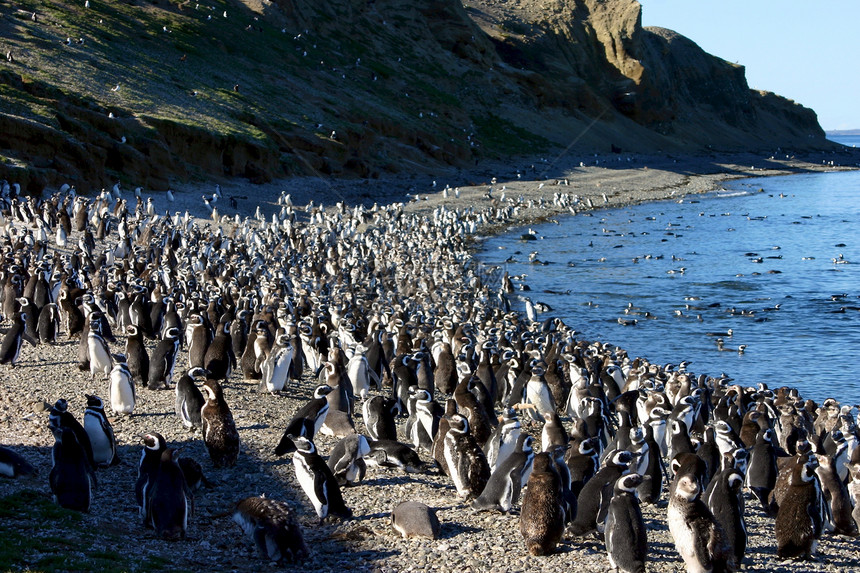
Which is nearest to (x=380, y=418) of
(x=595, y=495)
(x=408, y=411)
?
(x=408, y=411)

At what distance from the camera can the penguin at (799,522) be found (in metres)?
8.70

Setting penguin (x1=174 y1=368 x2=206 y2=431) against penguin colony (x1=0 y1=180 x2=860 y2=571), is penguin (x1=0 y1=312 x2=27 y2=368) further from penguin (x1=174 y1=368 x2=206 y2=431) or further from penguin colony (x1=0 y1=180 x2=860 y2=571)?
penguin (x1=174 y1=368 x2=206 y2=431)

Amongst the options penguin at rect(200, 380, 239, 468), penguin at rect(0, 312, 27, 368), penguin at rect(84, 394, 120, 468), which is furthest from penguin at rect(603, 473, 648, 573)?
penguin at rect(0, 312, 27, 368)

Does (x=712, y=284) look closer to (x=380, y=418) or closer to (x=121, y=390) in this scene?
(x=380, y=418)

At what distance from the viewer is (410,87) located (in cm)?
7525

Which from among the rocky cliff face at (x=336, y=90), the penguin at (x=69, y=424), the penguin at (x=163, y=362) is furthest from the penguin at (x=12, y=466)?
the rocky cliff face at (x=336, y=90)

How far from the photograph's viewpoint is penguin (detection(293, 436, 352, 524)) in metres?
8.91

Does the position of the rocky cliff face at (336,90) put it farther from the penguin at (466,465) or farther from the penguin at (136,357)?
the penguin at (466,465)

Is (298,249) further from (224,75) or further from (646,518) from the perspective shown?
(224,75)

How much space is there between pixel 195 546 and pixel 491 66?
83744mm

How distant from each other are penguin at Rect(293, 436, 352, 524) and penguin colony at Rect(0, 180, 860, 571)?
0.06 ft

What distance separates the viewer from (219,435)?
10320mm

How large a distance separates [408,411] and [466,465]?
13.4 ft

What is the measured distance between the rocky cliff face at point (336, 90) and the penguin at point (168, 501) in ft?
90.5
